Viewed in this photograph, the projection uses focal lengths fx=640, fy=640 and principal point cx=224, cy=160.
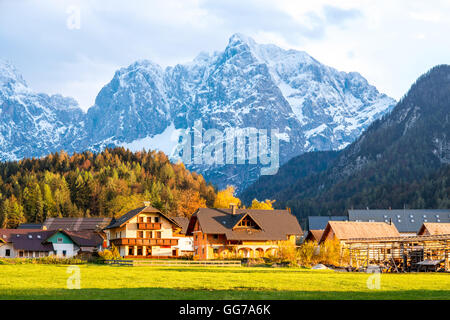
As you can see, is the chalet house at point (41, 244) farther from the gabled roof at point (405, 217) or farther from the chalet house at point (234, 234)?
the gabled roof at point (405, 217)

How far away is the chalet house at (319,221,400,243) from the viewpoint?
95.1 m

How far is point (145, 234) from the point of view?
102 meters

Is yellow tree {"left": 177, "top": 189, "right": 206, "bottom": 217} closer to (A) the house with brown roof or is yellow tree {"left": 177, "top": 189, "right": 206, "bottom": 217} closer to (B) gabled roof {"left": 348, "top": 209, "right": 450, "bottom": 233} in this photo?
(B) gabled roof {"left": 348, "top": 209, "right": 450, "bottom": 233}

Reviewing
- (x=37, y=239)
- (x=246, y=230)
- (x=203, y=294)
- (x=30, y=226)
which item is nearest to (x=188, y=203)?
(x=30, y=226)

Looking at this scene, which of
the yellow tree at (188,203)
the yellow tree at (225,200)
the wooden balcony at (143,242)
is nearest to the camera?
the wooden balcony at (143,242)

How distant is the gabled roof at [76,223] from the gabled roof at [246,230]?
4069 cm

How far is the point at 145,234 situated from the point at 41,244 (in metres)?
23.9

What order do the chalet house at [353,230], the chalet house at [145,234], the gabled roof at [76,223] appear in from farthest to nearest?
the gabled roof at [76,223] → the chalet house at [145,234] → the chalet house at [353,230]

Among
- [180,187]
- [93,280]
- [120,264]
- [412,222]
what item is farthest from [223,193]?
[93,280]

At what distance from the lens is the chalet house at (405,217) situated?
158m

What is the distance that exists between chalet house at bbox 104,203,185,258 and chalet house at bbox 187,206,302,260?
4846 mm

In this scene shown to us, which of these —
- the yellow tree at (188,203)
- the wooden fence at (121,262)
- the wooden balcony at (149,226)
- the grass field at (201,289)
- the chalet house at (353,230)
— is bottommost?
the wooden fence at (121,262)

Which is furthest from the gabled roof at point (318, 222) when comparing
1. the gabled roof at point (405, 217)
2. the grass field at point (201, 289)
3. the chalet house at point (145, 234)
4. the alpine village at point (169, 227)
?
the grass field at point (201, 289)

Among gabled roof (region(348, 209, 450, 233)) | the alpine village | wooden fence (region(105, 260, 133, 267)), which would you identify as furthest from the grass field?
gabled roof (region(348, 209, 450, 233))
